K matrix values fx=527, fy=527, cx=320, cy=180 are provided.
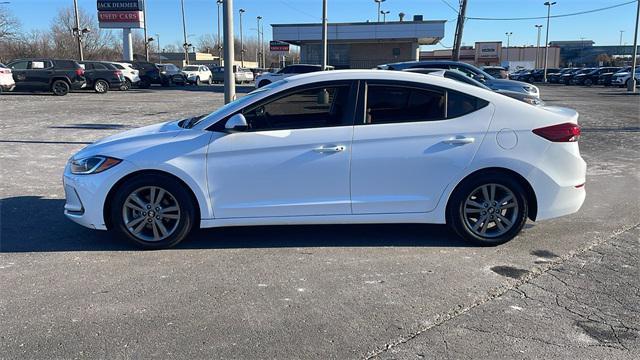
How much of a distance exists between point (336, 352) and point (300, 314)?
1.81ft

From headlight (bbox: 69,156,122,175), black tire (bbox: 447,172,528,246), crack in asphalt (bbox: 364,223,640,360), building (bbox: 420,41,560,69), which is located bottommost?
crack in asphalt (bbox: 364,223,640,360)

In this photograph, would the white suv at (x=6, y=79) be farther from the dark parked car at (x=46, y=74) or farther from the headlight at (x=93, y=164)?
the headlight at (x=93, y=164)

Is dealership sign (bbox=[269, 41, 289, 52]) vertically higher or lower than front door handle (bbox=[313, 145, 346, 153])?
higher

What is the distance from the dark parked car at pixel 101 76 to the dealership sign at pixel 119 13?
13613 mm

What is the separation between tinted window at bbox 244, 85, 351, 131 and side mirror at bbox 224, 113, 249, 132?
0.10 metres

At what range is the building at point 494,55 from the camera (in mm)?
94875

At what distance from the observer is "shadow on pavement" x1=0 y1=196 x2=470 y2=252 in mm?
5109

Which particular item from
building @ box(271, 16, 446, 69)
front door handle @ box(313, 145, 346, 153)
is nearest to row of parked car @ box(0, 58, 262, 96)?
building @ box(271, 16, 446, 69)

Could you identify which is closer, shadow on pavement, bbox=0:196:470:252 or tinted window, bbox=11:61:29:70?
shadow on pavement, bbox=0:196:470:252

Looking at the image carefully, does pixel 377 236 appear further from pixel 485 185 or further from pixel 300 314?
pixel 300 314

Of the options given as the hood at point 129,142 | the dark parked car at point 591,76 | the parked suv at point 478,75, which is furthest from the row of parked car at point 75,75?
the dark parked car at point 591,76

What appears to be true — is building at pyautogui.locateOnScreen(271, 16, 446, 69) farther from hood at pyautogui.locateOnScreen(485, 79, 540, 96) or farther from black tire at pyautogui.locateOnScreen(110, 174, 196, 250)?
black tire at pyautogui.locateOnScreen(110, 174, 196, 250)

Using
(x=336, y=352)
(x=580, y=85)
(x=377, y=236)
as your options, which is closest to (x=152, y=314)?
(x=336, y=352)

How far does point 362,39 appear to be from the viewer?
42531 mm
